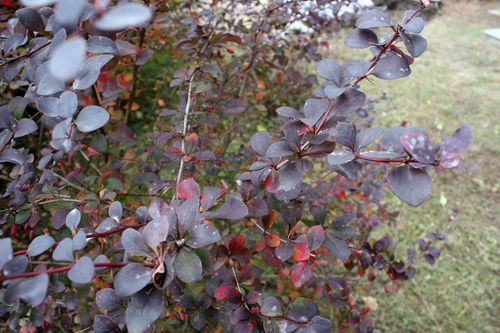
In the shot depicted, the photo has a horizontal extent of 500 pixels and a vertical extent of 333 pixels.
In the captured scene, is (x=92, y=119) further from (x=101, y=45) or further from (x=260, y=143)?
(x=260, y=143)

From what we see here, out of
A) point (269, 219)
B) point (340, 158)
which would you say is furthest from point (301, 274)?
point (340, 158)

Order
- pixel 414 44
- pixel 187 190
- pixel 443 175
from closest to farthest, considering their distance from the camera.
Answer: pixel 414 44
pixel 187 190
pixel 443 175

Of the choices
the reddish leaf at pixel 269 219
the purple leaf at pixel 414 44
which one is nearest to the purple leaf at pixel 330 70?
the purple leaf at pixel 414 44

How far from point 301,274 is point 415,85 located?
3.42 m

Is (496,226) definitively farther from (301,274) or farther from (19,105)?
(19,105)

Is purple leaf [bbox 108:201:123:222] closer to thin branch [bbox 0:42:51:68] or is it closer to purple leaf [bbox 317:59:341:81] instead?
thin branch [bbox 0:42:51:68]

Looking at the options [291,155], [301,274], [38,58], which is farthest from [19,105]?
[301,274]

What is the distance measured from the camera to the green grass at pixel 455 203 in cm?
200

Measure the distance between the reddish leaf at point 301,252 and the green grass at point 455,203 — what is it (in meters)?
0.41

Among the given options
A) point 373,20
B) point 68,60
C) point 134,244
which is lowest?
point 134,244

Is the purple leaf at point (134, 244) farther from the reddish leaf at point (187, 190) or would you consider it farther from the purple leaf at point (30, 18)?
the purple leaf at point (30, 18)

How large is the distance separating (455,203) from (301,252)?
83.1 inches

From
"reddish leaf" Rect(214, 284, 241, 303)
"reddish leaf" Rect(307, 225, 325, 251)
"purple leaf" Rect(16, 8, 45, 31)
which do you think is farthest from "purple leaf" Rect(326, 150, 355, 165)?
"purple leaf" Rect(16, 8, 45, 31)

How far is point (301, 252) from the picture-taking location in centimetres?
90
